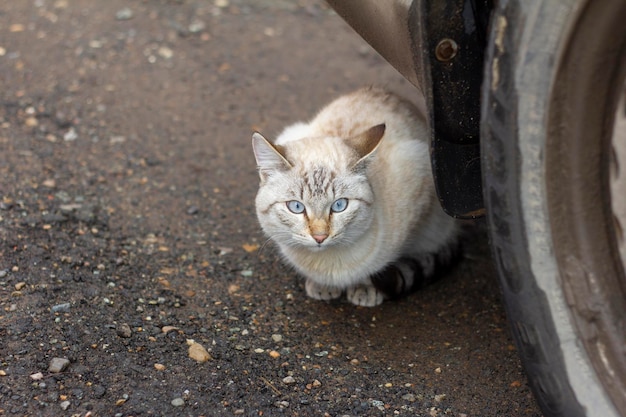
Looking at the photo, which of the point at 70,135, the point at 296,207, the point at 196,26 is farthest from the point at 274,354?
the point at 196,26

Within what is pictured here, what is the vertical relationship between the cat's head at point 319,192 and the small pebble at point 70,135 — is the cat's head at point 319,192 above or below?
above

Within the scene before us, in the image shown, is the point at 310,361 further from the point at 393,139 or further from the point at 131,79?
the point at 131,79

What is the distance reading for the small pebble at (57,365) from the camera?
107 inches

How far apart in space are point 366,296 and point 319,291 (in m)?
0.22

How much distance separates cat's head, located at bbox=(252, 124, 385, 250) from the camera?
3219 millimetres

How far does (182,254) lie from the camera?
3746mm

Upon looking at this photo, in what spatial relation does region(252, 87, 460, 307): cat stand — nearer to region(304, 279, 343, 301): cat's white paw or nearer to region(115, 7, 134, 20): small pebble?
region(304, 279, 343, 301): cat's white paw

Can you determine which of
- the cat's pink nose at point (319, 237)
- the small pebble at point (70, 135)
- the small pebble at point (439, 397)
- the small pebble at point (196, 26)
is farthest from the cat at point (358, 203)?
the small pebble at point (196, 26)

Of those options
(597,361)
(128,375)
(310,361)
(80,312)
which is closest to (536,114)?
(597,361)

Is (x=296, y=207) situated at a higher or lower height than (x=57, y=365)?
higher

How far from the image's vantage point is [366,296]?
A: 3.56 meters

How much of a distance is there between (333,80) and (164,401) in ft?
11.1

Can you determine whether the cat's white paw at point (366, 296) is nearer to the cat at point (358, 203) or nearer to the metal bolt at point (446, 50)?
the cat at point (358, 203)

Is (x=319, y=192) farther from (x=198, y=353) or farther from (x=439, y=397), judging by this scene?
(x=439, y=397)
